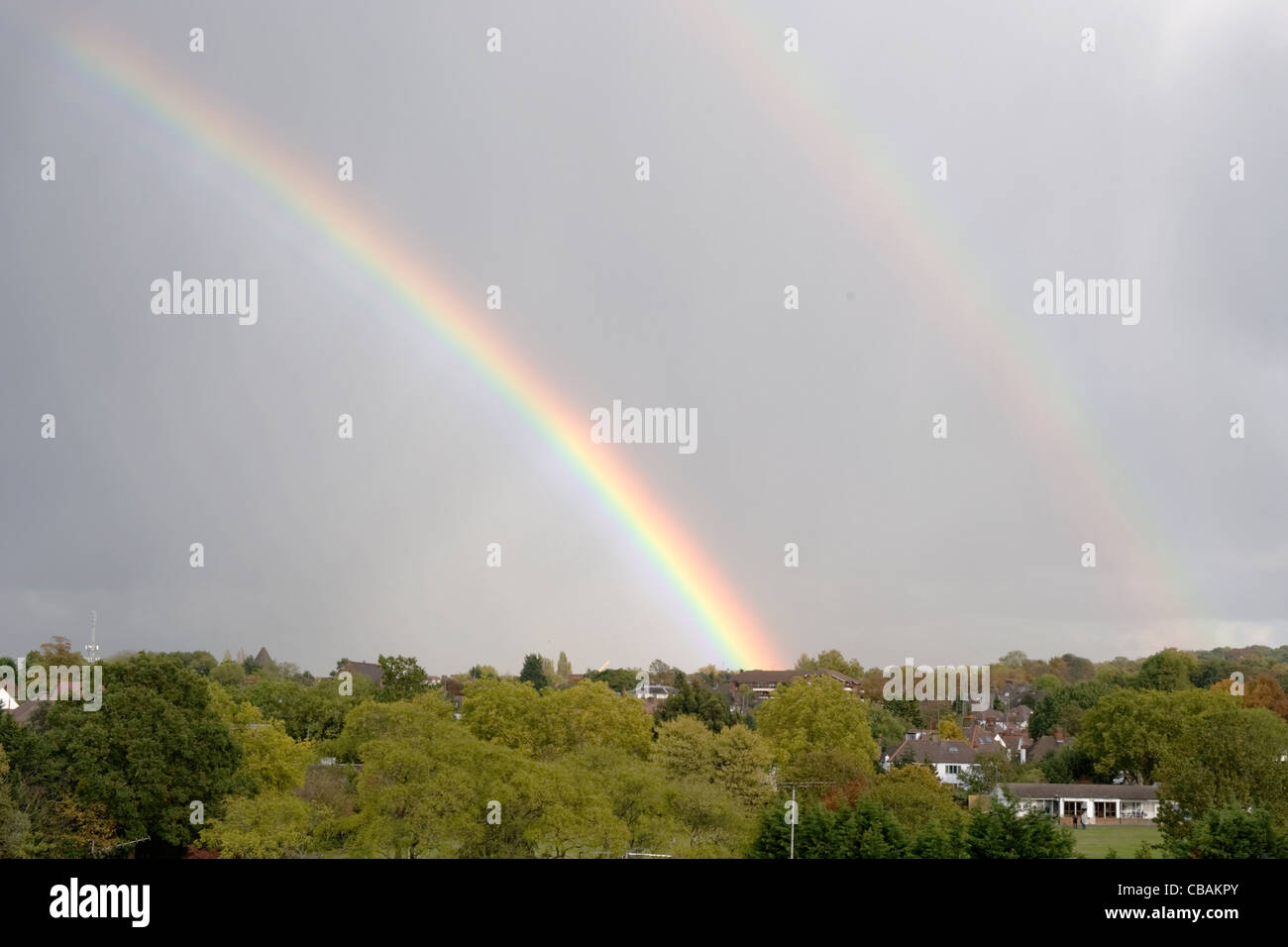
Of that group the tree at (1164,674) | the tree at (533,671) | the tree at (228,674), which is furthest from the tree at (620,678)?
the tree at (1164,674)

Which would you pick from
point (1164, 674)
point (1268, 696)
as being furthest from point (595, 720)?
point (1268, 696)

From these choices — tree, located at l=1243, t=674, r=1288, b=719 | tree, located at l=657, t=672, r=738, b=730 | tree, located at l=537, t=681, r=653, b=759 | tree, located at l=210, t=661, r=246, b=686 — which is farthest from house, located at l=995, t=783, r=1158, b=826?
tree, located at l=210, t=661, r=246, b=686

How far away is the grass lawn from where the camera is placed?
6134 centimetres

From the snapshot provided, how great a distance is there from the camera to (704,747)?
64125mm

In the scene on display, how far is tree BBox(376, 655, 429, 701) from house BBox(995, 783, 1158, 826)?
45.0 metres

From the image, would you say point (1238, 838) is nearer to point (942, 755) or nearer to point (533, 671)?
point (942, 755)

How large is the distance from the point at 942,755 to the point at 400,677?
49.2 m

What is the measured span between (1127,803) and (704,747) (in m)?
39.3

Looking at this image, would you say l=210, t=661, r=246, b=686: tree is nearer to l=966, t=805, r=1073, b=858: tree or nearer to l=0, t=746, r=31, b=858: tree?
l=0, t=746, r=31, b=858: tree
